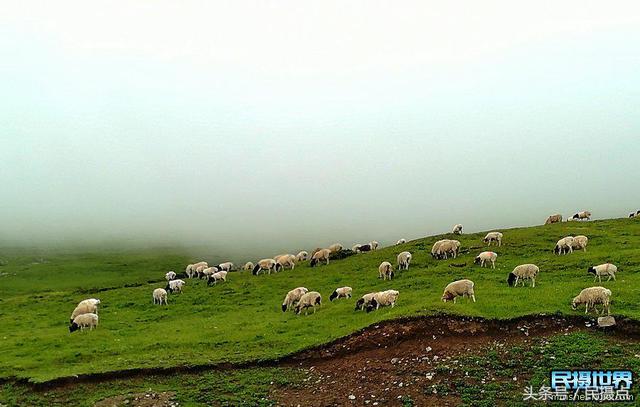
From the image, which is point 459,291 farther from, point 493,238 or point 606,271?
point 493,238

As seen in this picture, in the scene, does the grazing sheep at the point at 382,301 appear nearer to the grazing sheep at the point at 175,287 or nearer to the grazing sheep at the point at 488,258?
the grazing sheep at the point at 488,258

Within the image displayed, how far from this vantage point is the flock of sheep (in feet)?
81.1

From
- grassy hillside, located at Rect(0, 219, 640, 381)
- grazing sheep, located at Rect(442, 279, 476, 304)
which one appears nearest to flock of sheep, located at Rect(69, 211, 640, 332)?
grazing sheep, located at Rect(442, 279, 476, 304)

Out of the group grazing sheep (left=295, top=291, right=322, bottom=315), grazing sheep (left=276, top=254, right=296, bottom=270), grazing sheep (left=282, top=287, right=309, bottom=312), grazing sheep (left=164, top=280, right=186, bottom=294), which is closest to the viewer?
grazing sheep (left=295, top=291, right=322, bottom=315)

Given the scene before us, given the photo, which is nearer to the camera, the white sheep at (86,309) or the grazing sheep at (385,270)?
the white sheep at (86,309)

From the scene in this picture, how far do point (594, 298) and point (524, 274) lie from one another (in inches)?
306

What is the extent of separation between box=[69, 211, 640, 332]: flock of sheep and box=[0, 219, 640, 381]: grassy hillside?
71 cm

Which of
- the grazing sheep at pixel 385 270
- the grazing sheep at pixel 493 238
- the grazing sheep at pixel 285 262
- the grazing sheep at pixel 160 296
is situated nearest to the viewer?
the grazing sheep at pixel 385 270

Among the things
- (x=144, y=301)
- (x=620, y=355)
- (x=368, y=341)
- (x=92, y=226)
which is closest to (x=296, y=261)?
(x=144, y=301)

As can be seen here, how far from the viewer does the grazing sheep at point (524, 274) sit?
91.4ft

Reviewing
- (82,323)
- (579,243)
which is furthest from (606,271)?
(82,323)

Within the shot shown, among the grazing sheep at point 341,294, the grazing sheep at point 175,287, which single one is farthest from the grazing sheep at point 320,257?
the grazing sheep at point 341,294

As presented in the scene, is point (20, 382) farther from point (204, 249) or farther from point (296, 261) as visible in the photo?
point (204, 249)

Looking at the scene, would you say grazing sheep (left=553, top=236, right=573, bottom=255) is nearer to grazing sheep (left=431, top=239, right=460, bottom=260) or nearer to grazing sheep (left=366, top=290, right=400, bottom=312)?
grazing sheep (left=431, top=239, right=460, bottom=260)
